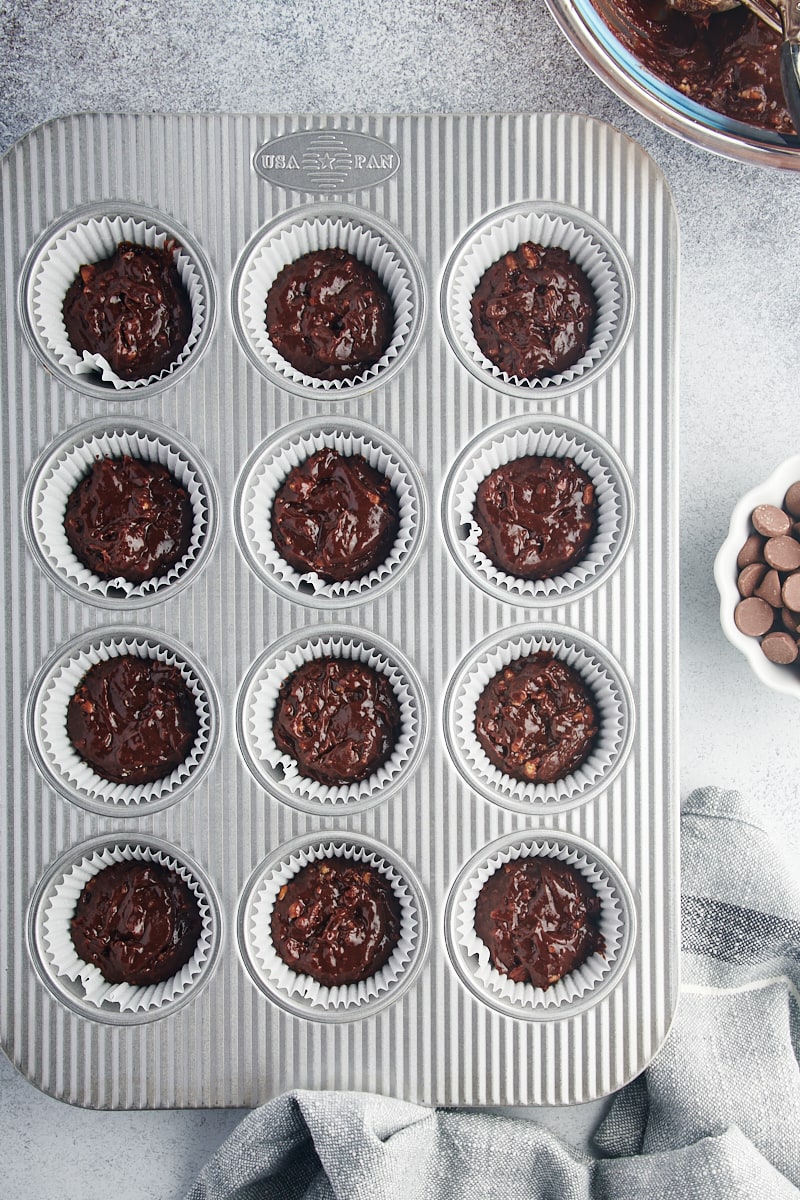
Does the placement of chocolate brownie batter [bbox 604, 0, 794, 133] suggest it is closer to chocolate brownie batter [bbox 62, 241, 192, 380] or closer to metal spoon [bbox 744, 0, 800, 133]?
metal spoon [bbox 744, 0, 800, 133]

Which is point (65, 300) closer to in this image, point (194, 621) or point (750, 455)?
point (194, 621)

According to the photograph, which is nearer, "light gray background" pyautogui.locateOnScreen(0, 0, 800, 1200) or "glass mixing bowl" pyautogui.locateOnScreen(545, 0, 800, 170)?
"glass mixing bowl" pyautogui.locateOnScreen(545, 0, 800, 170)

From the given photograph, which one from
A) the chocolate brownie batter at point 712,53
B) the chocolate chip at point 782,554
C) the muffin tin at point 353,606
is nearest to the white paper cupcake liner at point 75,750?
the muffin tin at point 353,606

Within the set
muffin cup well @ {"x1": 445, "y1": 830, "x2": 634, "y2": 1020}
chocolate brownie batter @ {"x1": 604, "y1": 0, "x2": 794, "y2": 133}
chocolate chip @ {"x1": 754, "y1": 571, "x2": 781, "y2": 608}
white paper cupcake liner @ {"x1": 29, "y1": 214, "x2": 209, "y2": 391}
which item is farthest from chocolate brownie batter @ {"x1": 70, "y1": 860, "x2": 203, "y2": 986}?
chocolate brownie batter @ {"x1": 604, "y1": 0, "x2": 794, "y2": 133}

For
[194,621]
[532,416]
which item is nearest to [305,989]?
[194,621]

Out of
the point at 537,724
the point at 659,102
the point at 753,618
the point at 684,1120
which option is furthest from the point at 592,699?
the point at 659,102

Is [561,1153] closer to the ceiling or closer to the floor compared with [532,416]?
closer to the floor

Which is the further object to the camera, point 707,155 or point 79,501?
point 707,155
